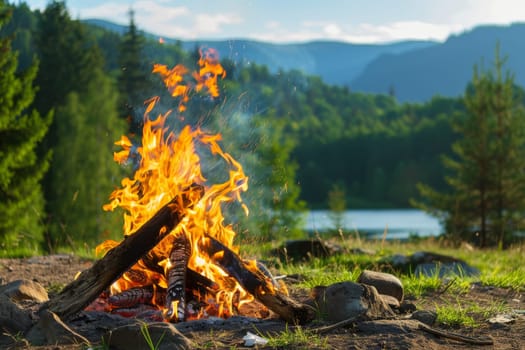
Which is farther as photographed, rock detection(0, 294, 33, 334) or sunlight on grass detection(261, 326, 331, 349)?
rock detection(0, 294, 33, 334)

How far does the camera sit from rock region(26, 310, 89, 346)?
4.50 m

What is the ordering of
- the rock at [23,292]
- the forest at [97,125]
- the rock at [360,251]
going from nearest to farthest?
1. the rock at [23,292]
2. the forest at [97,125]
3. the rock at [360,251]

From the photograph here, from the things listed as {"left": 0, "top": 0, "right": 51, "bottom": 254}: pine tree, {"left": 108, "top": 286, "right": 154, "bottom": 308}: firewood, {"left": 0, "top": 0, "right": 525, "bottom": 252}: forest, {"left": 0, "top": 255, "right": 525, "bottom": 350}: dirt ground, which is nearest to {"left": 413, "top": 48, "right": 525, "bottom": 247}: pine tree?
{"left": 0, "top": 0, "right": 525, "bottom": 252}: forest

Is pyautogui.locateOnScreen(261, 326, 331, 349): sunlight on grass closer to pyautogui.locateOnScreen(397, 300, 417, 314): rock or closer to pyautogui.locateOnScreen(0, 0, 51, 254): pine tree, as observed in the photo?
pyautogui.locateOnScreen(397, 300, 417, 314): rock

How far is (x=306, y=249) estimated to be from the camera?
1174cm

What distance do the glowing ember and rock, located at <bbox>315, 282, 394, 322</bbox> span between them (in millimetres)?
756

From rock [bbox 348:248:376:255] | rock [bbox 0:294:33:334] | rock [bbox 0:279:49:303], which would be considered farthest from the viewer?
rock [bbox 348:248:376:255]

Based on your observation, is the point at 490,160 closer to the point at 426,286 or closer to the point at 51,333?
the point at 426,286

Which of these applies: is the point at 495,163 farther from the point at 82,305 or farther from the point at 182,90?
the point at 82,305

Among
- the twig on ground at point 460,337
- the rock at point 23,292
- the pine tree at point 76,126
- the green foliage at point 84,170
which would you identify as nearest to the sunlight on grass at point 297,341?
the twig on ground at point 460,337

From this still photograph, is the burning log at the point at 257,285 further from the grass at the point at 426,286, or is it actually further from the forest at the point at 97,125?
the forest at the point at 97,125

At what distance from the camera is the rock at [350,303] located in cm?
495

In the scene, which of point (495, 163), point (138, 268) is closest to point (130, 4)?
point (138, 268)

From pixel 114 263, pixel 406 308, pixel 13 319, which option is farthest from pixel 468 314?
pixel 13 319
